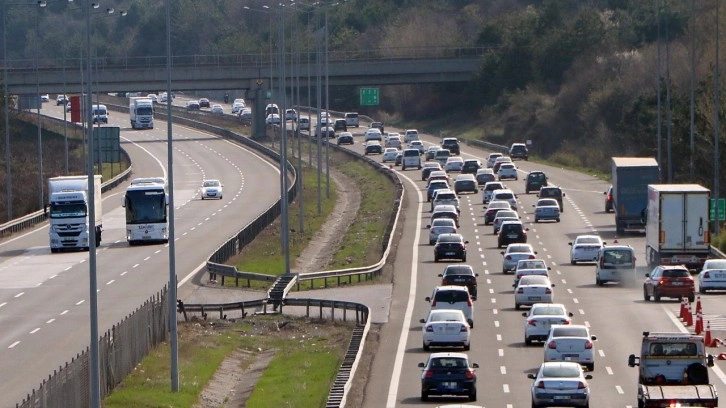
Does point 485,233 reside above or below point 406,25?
below

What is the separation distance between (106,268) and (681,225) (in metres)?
22.9

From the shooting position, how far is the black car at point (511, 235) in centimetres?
7006

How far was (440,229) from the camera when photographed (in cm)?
7175

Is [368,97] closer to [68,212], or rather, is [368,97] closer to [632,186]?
[632,186]

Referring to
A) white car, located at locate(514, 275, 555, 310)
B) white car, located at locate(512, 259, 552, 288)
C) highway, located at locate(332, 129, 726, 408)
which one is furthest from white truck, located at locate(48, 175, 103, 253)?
white car, located at locate(514, 275, 555, 310)

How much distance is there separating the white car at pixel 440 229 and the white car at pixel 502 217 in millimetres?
3040

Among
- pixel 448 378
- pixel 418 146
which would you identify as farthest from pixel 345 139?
pixel 448 378

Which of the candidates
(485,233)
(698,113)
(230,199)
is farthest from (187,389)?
(230,199)

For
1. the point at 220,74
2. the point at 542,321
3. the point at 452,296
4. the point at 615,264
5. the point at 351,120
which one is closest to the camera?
the point at 542,321

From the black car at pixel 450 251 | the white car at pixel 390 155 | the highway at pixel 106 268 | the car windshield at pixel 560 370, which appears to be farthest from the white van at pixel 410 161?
the car windshield at pixel 560 370

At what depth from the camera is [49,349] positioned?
41.6m

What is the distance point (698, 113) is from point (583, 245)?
19.3 meters

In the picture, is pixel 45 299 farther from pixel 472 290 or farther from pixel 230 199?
pixel 230 199

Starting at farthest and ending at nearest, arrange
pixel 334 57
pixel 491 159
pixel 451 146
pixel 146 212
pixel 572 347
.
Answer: pixel 334 57 → pixel 451 146 → pixel 491 159 → pixel 146 212 → pixel 572 347
